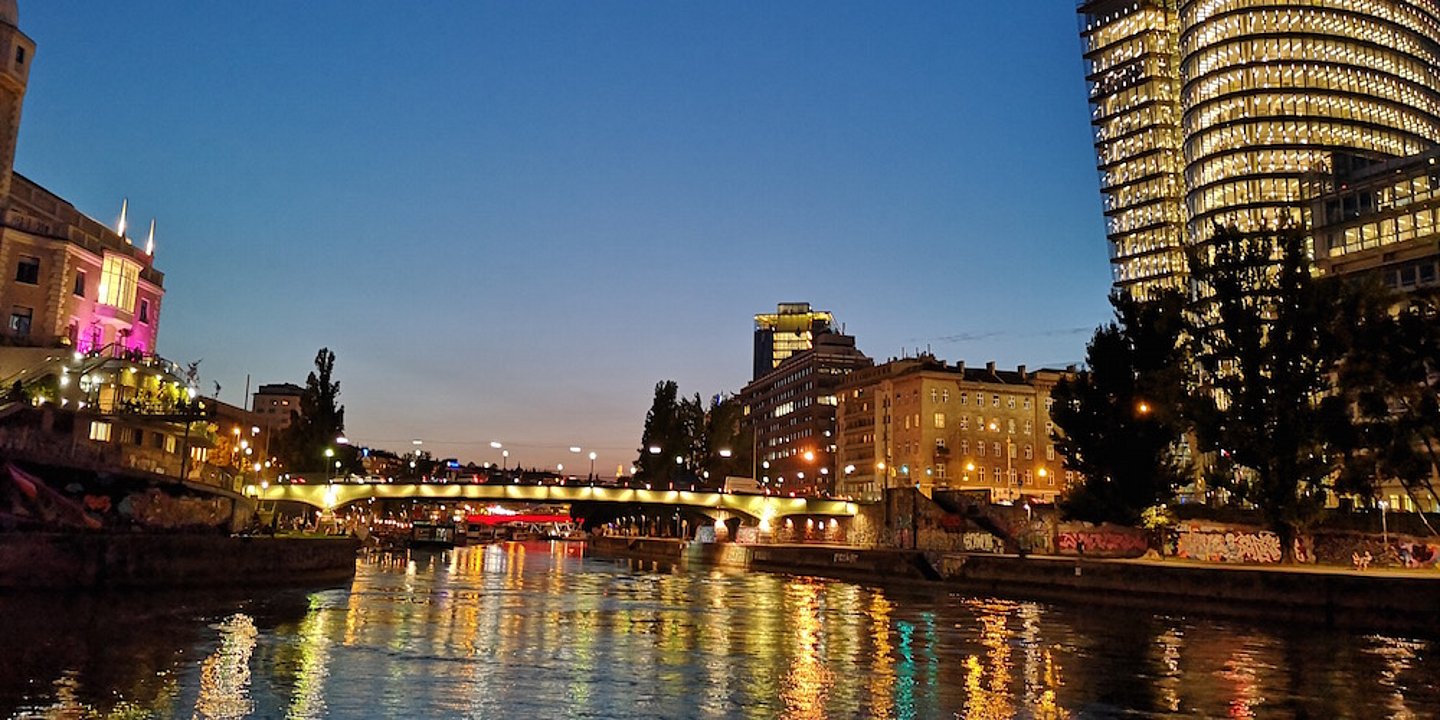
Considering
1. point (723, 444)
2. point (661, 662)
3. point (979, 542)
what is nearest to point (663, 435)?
point (723, 444)

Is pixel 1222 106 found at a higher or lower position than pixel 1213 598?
higher

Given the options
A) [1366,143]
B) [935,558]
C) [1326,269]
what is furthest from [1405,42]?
[935,558]

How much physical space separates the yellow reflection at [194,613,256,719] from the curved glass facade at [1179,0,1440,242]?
484 ft

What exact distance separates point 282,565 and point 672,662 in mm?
42029

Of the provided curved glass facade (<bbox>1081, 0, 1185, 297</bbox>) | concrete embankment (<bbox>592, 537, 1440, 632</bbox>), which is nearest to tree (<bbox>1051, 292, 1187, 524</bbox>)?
concrete embankment (<bbox>592, 537, 1440, 632</bbox>)

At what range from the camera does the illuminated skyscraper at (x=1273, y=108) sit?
500 ft

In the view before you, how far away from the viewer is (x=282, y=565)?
211ft

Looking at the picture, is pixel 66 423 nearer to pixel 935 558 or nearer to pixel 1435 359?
pixel 935 558

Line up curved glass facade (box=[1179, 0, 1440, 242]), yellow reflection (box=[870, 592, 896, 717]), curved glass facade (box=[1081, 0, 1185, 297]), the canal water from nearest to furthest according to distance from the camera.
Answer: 1. the canal water
2. yellow reflection (box=[870, 592, 896, 717])
3. curved glass facade (box=[1179, 0, 1440, 242])
4. curved glass facade (box=[1081, 0, 1185, 297])

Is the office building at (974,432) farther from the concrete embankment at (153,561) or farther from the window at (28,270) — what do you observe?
the window at (28,270)

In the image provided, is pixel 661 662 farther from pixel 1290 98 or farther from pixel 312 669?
pixel 1290 98

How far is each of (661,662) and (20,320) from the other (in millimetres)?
70732

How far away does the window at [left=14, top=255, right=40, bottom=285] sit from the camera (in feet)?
260

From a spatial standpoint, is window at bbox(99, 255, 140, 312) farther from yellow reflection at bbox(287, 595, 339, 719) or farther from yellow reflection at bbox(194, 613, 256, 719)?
yellow reflection at bbox(194, 613, 256, 719)
